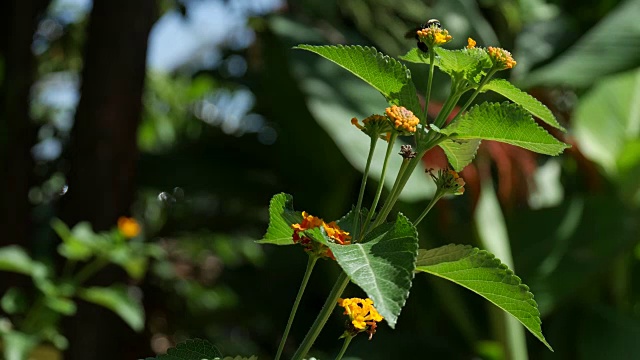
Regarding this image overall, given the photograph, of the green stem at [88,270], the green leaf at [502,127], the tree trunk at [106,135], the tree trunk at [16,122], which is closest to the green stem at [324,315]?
the green leaf at [502,127]

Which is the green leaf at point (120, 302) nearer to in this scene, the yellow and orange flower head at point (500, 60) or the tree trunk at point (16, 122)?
the tree trunk at point (16, 122)

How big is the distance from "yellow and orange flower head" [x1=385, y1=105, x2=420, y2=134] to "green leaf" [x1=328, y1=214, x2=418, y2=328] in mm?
53

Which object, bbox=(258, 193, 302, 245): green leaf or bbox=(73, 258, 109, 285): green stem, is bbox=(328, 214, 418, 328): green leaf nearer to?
bbox=(258, 193, 302, 245): green leaf

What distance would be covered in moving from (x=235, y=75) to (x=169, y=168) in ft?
1.96

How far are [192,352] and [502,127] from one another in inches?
9.9

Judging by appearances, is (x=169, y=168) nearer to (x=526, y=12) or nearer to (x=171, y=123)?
(x=171, y=123)

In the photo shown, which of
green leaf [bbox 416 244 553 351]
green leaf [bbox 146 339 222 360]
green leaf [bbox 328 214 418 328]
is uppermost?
green leaf [bbox 328 214 418 328]

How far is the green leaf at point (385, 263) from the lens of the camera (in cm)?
45

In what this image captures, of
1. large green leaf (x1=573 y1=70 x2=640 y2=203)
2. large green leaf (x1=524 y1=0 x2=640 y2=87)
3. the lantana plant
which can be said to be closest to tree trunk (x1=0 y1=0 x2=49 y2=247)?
large green leaf (x1=524 y1=0 x2=640 y2=87)

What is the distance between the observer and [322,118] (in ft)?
5.73

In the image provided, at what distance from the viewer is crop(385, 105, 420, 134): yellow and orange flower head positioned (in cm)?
52

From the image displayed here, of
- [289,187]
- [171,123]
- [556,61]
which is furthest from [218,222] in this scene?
[556,61]

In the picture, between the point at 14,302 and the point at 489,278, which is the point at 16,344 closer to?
the point at 14,302

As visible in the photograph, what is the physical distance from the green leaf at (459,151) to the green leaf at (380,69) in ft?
0.12
